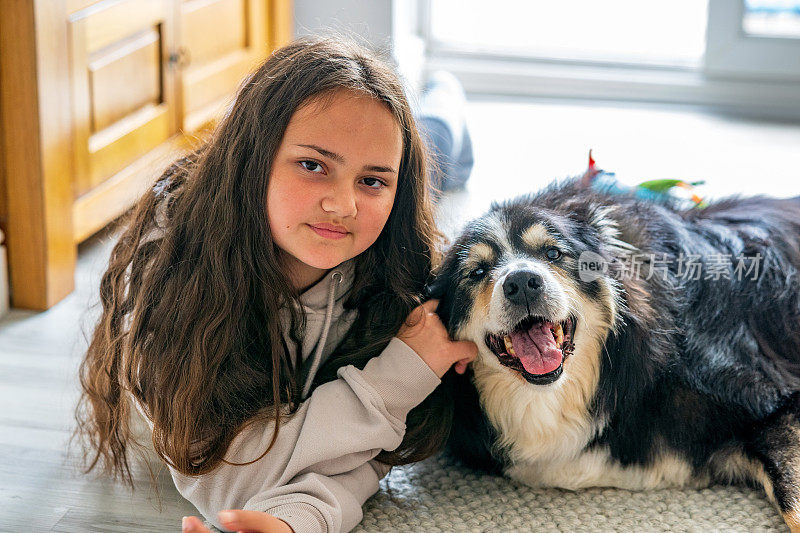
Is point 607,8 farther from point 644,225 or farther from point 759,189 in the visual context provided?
point 644,225

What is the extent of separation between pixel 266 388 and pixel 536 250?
0.53 metres

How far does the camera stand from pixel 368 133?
5.05 ft

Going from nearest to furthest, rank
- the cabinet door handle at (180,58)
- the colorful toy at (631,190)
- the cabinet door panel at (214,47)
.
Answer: the colorful toy at (631,190)
the cabinet door handle at (180,58)
the cabinet door panel at (214,47)

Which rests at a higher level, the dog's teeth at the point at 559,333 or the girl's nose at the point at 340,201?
the girl's nose at the point at 340,201

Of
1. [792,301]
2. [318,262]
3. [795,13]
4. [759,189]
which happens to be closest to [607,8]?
[795,13]

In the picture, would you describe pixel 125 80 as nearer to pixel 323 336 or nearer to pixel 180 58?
pixel 180 58

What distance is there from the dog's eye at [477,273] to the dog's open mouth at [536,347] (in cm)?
10

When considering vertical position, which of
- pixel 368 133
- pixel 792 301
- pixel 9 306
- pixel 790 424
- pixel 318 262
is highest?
pixel 368 133

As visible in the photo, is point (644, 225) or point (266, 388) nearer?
point (266, 388)

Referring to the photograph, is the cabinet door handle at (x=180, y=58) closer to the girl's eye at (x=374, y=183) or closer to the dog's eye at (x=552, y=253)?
the girl's eye at (x=374, y=183)

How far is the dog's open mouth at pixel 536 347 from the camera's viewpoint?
1550mm

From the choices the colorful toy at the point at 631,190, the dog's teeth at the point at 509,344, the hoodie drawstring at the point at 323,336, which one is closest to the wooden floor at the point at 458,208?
the colorful toy at the point at 631,190

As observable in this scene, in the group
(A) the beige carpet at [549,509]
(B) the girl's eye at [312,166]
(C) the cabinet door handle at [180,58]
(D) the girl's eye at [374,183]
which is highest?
(B) the girl's eye at [312,166]

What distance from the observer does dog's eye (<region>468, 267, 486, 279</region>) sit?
159 centimetres
